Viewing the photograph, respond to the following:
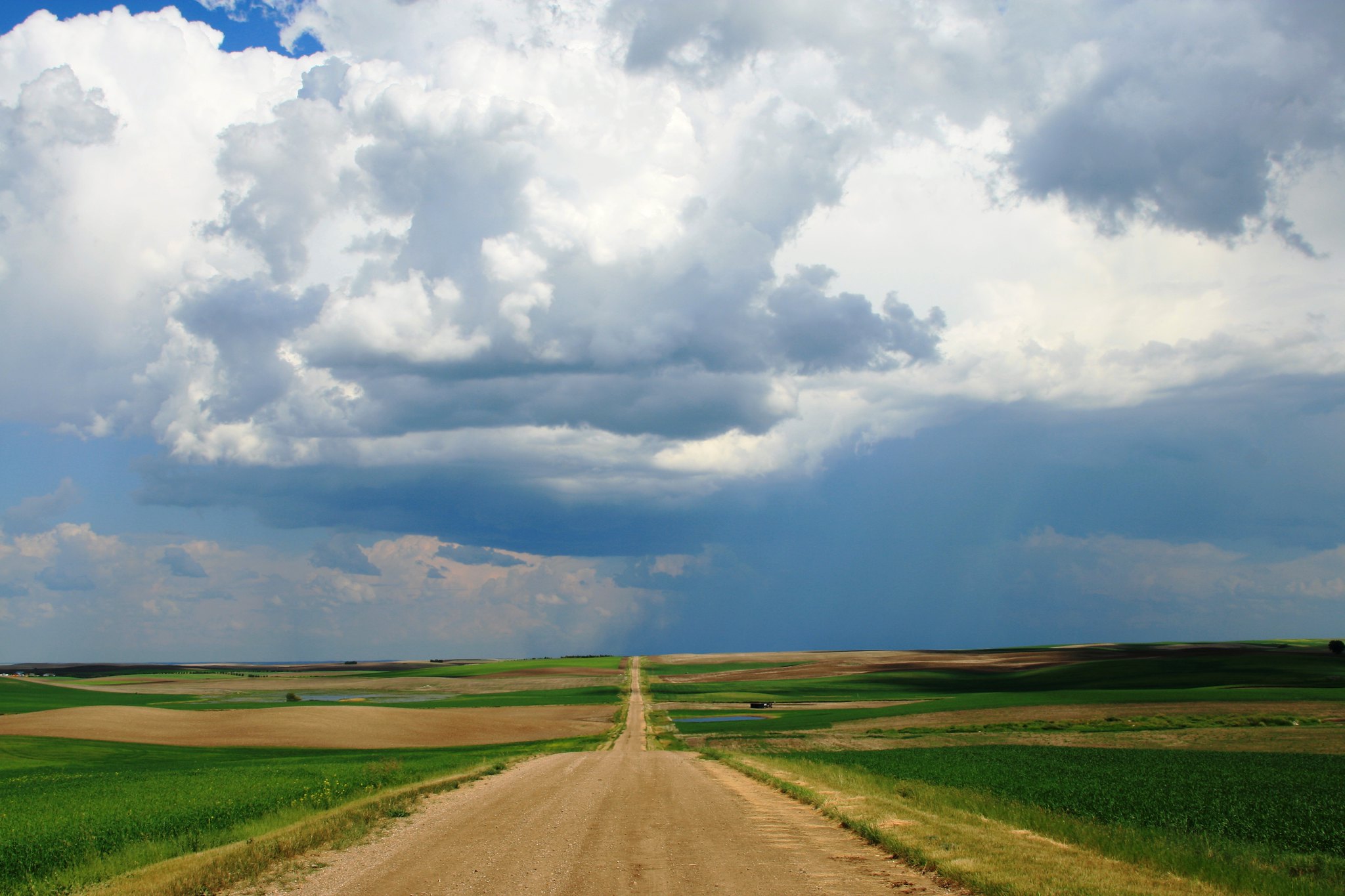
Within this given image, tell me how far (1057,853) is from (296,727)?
77.3 meters

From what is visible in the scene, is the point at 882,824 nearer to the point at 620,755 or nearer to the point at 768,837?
the point at 768,837

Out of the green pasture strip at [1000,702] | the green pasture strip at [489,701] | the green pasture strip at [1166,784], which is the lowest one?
the green pasture strip at [489,701]

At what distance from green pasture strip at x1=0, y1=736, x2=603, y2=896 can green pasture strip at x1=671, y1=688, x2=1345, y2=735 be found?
32688 mm

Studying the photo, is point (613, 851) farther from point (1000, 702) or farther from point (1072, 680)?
point (1072, 680)

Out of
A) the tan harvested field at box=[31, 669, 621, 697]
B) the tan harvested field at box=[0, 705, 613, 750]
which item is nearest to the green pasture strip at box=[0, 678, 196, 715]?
Result: the tan harvested field at box=[31, 669, 621, 697]

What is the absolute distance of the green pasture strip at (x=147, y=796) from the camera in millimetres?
22703

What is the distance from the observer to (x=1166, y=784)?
37.8 metres

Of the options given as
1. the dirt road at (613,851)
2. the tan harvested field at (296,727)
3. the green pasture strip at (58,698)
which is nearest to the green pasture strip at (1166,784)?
the dirt road at (613,851)

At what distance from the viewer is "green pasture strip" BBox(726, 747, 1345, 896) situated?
17531mm

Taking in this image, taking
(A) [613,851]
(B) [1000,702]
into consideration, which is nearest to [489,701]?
(B) [1000,702]

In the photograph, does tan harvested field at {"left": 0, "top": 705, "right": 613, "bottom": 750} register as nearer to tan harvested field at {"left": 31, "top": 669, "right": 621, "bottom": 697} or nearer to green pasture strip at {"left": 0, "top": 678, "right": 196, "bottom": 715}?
green pasture strip at {"left": 0, "top": 678, "right": 196, "bottom": 715}

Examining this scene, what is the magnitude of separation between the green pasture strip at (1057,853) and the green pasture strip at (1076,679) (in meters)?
85.7

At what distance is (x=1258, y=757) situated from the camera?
48.0m

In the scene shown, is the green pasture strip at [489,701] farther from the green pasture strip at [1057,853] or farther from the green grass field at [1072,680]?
the green pasture strip at [1057,853]
